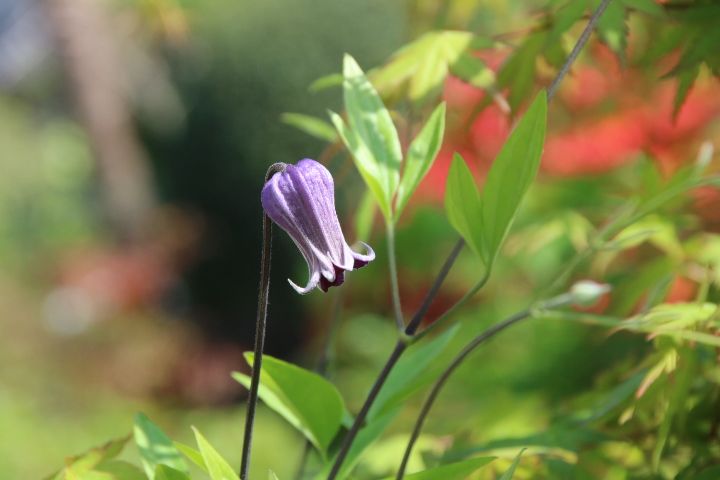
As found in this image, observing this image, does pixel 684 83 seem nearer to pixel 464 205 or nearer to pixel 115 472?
pixel 464 205

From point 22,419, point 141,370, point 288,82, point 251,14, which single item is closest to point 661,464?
point 22,419

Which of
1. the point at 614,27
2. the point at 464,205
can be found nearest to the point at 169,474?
the point at 464,205

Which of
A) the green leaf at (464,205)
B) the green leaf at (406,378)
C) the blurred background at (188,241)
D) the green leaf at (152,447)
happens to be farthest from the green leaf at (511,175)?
the blurred background at (188,241)

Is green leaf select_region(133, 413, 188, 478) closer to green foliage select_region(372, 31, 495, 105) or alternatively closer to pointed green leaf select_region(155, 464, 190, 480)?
pointed green leaf select_region(155, 464, 190, 480)

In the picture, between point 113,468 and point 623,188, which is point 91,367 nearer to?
point 623,188

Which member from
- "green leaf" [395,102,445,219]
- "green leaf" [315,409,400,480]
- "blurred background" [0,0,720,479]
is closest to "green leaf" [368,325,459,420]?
"green leaf" [315,409,400,480]

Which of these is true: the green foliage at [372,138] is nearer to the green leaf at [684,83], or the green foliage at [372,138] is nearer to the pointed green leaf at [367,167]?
the pointed green leaf at [367,167]
